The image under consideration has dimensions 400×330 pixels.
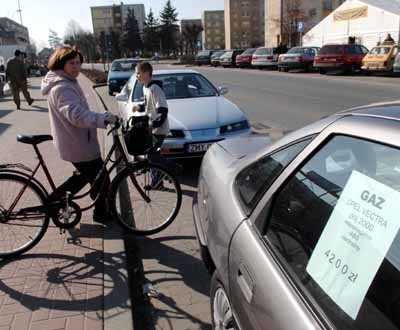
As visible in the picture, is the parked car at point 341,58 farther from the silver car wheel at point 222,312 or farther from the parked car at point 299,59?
the silver car wheel at point 222,312

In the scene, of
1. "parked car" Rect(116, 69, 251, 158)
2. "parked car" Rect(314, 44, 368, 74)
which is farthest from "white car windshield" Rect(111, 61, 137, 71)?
"parked car" Rect(116, 69, 251, 158)

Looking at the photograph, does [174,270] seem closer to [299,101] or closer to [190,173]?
[190,173]

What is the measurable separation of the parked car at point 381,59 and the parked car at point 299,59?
5.85 m

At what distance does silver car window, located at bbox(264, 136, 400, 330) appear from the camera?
142cm

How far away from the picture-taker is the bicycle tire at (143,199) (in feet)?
14.6

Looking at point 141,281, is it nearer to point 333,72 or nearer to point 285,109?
point 285,109

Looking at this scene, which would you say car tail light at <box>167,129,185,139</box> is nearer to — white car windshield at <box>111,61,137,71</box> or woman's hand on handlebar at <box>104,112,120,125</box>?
woman's hand on handlebar at <box>104,112,120,125</box>

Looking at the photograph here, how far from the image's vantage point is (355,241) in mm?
1549

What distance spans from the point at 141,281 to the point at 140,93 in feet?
15.5

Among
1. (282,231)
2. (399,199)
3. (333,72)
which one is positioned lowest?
(333,72)

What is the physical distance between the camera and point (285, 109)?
1293cm

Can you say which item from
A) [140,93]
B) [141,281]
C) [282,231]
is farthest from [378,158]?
[140,93]

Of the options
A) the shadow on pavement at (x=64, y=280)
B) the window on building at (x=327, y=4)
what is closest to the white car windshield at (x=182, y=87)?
the shadow on pavement at (x=64, y=280)

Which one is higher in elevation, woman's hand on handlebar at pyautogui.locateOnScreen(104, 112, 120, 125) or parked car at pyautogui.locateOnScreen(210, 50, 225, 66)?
woman's hand on handlebar at pyautogui.locateOnScreen(104, 112, 120, 125)
